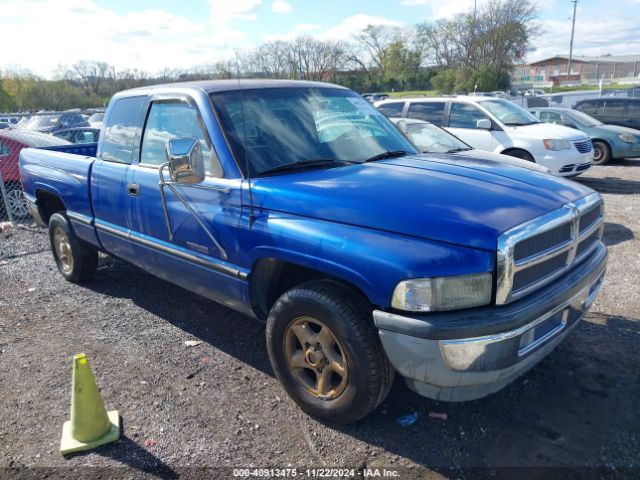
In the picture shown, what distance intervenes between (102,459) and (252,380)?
1.07 meters

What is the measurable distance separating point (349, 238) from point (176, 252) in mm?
1670

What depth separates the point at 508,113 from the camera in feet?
34.5

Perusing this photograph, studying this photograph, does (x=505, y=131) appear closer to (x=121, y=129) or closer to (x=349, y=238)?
(x=121, y=129)

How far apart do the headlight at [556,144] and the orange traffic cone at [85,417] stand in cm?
911

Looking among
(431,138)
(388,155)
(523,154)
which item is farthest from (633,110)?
(388,155)

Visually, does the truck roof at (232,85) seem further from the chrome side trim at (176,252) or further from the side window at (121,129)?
the chrome side trim at (176,252)

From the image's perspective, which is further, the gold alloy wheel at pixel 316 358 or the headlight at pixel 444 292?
the gold alloy wheel at pixel 316 358

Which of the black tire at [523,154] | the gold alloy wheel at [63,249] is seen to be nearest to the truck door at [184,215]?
the gold alloy wheel at [63,249]

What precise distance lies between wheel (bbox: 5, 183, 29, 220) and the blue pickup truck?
6.06 m

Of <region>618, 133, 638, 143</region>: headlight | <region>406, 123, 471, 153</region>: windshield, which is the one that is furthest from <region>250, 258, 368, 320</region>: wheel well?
<region>618, 133, 638, 143</region>: headlight

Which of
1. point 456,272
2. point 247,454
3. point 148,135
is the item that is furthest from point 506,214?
point 148,135

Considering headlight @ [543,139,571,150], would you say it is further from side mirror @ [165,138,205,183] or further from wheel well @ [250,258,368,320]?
side mirror @ [165,138,205,183]

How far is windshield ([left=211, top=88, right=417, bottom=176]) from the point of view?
3.38 meters

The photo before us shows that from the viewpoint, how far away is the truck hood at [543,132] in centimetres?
975
